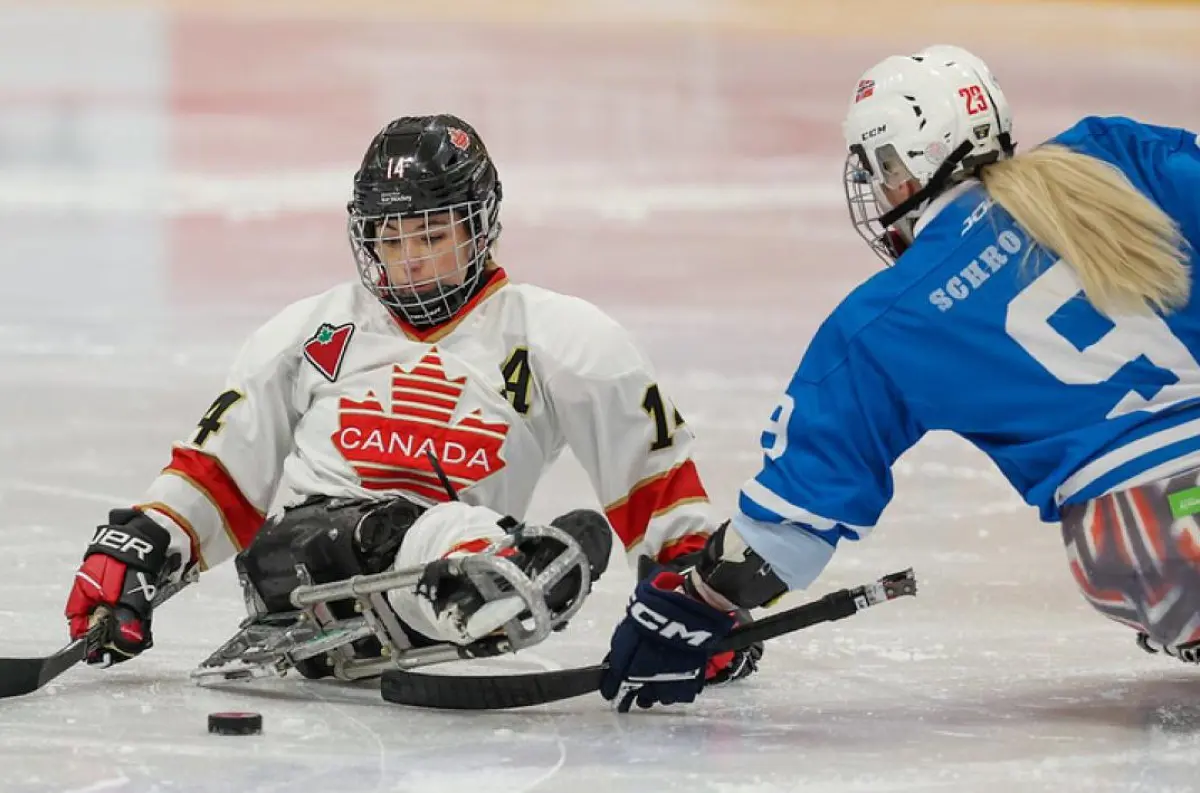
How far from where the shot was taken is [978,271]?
3104mm

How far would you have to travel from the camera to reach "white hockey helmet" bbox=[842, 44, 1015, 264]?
319 centimetres

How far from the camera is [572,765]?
9.60 ft

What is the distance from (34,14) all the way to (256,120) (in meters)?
3.21

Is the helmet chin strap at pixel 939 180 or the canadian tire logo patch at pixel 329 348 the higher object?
the helmet chin strap at pixel 939 180

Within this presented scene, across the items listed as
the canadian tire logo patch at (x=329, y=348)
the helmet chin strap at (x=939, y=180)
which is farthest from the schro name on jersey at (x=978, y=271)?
the canadian tire logo patch at (x=329, y=348)

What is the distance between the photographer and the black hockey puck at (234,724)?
9.95ft

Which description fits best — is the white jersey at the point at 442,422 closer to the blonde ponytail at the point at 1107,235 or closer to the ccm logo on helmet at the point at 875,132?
the ccm logo on helmet at the point at 875,132

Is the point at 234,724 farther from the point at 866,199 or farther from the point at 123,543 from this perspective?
the point at 866,199

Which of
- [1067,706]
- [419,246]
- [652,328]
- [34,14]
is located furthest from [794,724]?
[34,14]

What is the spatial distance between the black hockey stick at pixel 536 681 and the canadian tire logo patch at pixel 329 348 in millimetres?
535

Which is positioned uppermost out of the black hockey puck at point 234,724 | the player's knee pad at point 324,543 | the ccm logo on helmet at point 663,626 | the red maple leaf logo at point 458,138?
the red maple leaf logo at point 458,138

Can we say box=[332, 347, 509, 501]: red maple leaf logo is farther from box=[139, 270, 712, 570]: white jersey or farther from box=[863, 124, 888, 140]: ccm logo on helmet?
box=[863, 124, 888, 140]: ccm logo on helmet

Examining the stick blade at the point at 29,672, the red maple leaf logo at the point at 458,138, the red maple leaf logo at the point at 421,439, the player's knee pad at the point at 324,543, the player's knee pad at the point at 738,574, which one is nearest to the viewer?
the player's knee pad at the point at 738,574

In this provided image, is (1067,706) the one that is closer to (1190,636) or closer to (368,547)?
(1190,636)
